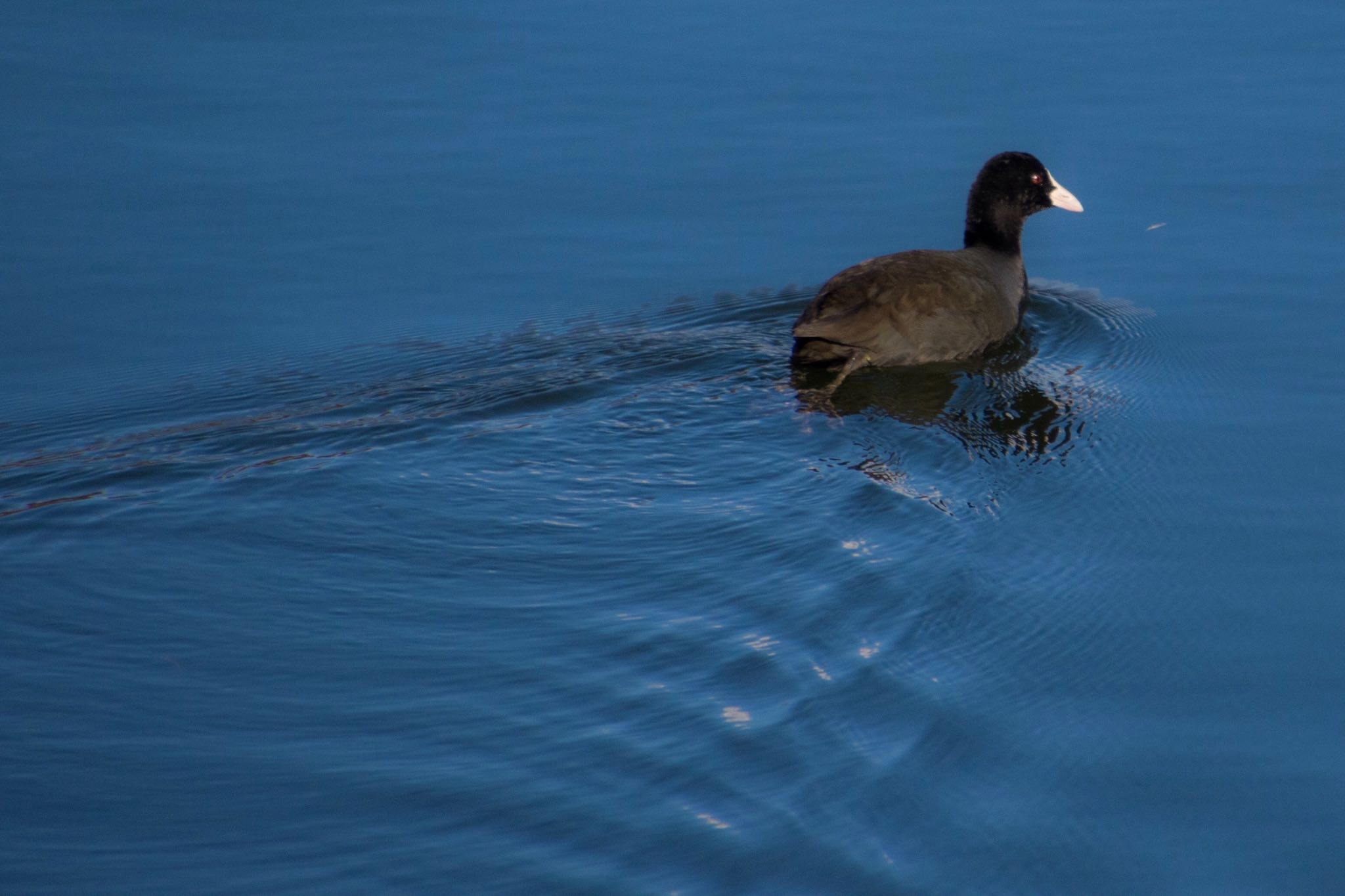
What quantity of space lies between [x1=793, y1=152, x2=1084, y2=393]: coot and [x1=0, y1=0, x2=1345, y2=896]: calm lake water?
152mm

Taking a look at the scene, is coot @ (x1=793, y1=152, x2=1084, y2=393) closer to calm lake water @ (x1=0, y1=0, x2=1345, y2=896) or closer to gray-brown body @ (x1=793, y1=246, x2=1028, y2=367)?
gray-brown body @ (x1=793, y1=246, x2=1028, y2=367)

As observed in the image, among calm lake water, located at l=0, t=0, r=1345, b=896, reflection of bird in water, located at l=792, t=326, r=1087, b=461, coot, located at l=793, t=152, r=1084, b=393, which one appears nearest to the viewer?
calm lake water, located at l=0, t=0, r=1345, b=896

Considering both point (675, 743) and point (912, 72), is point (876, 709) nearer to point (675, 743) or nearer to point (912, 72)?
point (675, 743)

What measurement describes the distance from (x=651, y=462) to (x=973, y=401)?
4.97ft

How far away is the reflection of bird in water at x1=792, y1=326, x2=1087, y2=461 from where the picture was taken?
19.8 feet

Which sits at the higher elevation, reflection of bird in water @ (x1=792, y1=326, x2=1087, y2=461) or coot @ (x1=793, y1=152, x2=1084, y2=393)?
coot @ (x1=793, y1=152, x2=1084, y2=393)

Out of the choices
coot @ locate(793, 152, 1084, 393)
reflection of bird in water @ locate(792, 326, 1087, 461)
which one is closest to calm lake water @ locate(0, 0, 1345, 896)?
reflection of bird in water @ locate(792, 326, 1087, 461)

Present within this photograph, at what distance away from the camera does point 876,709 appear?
13.3 feet

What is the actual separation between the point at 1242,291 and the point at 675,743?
4.48 meters

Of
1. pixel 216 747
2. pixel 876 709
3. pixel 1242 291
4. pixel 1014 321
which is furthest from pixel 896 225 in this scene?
pixel 216 747

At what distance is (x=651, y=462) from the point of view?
18.7ft

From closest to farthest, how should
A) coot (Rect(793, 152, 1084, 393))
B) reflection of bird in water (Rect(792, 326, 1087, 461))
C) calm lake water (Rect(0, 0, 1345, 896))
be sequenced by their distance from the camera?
calm lake water (Rect(0, 0, 1345, 896)), reflection of bird in water (Rect(792, 326, 1087, 461)), coot (Rect(793, 152, 1084, 393))

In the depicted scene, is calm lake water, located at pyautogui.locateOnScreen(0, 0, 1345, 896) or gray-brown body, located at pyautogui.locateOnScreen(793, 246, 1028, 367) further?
gray-brown body, located at pyautogui.locateOnScreen(793, 246, 1028, 367)

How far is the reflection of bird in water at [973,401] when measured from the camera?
6.04 metres
